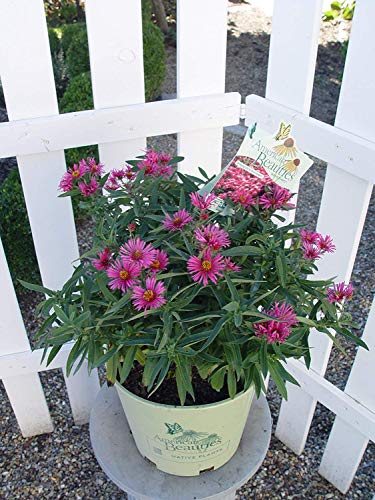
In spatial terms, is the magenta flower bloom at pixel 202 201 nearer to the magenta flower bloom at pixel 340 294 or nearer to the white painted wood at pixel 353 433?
the magenta flower bloom at pixel 340 294

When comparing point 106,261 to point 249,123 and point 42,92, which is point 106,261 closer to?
point 42,92

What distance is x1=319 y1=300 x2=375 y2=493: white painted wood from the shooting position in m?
1.51

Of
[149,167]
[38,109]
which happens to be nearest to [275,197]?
[149,167]

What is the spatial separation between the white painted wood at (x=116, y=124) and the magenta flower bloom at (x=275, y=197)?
1.44 feet

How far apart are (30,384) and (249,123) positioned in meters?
1.09

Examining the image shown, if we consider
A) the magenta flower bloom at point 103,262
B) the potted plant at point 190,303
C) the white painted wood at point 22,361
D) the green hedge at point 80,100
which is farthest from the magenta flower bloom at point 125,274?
the green hedge at point 80,100

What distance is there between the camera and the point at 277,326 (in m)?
1.00

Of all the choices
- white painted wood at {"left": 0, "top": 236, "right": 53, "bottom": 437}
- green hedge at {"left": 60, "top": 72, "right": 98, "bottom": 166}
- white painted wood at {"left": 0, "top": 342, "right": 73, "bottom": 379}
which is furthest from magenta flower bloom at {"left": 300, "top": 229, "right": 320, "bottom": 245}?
green hedge at {"left": 60, "top": 72, "right": 98, "bottom": 166}

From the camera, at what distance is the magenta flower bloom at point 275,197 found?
114 cm

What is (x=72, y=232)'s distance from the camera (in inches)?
62.3

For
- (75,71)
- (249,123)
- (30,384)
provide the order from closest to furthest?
1. (249,123)
2. (30,384)
3. (75,71)

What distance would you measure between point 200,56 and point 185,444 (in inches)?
37.4

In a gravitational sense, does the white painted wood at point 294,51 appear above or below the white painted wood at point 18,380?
above

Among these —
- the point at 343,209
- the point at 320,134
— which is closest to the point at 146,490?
the point at 343,209
